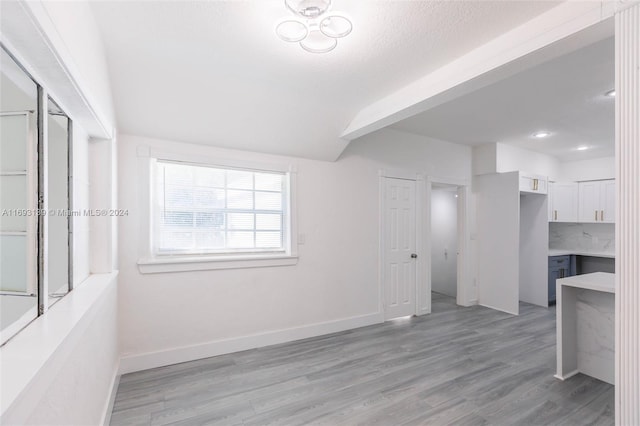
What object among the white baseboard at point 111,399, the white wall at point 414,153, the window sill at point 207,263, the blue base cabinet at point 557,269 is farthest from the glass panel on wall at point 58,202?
the blue base cabinet at point 557,269

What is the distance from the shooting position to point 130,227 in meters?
2.72

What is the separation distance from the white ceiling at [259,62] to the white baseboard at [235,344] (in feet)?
6.78

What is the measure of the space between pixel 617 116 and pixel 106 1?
2.64 meters

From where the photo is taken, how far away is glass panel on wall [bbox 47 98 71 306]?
1.60 metres

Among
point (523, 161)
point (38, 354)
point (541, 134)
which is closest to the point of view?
point (38, 354)

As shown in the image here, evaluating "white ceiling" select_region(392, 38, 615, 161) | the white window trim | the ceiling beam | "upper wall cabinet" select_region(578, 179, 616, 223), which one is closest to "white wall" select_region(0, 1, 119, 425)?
the white window trim

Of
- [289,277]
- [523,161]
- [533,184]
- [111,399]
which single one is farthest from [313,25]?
[523,161]

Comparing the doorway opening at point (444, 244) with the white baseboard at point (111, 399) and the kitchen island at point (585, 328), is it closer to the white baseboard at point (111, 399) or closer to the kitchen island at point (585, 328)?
the kitchen island at point (585, 328)

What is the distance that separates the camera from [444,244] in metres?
5.74

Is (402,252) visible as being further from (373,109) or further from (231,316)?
(231,316)

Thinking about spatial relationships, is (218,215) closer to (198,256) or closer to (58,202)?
(198,256)

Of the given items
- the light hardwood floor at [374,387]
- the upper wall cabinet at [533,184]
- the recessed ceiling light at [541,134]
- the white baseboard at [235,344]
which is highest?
the recessed ceiling light at [541,134]

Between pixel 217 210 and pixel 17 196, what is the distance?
1909 mm

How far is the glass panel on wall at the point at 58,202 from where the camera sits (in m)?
1.60
